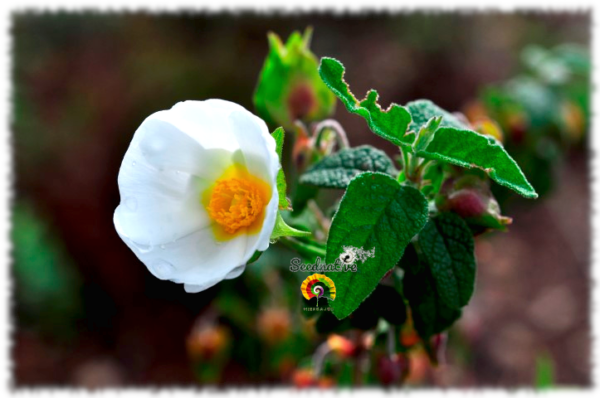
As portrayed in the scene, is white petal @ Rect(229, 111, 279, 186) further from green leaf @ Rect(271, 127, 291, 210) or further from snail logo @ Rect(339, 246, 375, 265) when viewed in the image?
snail logo @ Rect(339, 246, 375, 265)

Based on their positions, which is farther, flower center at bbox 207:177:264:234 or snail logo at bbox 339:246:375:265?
flower center at bbox 207:177:264:234

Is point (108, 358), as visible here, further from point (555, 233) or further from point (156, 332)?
point (555, 233)

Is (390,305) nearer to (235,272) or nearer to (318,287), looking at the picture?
(318,287)

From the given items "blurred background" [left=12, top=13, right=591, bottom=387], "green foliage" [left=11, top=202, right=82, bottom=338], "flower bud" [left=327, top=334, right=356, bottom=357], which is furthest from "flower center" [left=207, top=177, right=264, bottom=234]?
"green foliage" [left=11, top=202, right=82, bottom=338]

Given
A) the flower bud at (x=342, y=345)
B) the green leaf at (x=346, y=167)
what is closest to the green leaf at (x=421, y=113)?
the green leaf at (x=346, y=167)

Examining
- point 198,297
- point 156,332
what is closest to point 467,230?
point 198,297

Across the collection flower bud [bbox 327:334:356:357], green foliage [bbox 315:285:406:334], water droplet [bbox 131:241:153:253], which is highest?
water droplet [bbox 131:241:153:253]
